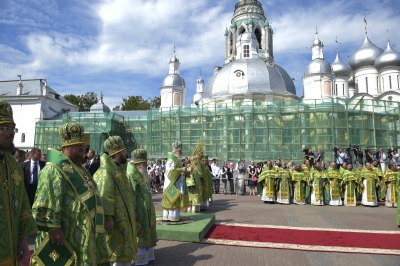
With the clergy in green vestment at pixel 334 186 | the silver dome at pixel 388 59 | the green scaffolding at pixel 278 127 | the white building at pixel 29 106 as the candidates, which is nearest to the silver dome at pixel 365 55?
the silver dome at pixel 388 59

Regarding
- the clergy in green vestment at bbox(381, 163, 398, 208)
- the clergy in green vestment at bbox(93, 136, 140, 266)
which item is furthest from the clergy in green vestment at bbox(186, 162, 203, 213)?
the clergy in green vestment at bbox(381, 163, 398, 208)

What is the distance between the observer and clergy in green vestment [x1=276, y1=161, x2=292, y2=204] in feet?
40.9

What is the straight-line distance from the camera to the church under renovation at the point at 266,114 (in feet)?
79.4

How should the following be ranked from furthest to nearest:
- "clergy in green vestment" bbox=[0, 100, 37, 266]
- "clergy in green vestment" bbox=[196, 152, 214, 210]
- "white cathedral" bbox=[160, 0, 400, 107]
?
"white cathedral" bbox=[160, 0, 400, 107] → "clergy in green vestment" bbox=[196, 152, 214, 210] → "clergy in green vestment" bbox=[0, 100, 37, 266]

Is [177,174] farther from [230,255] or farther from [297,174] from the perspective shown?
[297,174]

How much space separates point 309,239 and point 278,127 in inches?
764

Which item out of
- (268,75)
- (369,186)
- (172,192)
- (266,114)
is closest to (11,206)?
(172,192)

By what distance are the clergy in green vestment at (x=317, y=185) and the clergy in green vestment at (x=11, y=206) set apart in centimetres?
1170

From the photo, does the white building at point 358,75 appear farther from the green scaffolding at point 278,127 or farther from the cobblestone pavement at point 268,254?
the cobblestone pavement at point 268,254

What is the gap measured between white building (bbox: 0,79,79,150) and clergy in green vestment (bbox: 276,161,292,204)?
3558 centimetres

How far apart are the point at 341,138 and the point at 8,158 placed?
974 inches

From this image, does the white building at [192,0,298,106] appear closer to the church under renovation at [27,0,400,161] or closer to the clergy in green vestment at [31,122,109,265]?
the church under renovation at [27,0,400,161]

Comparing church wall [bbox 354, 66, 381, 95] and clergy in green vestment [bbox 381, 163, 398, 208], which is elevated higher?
church wall [bbox 354, 66, 381, 95]

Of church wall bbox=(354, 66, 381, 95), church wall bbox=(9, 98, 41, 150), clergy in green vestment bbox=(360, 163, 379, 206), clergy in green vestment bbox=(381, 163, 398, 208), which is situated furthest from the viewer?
church wall bbox=(354, 66, 381, 95)
